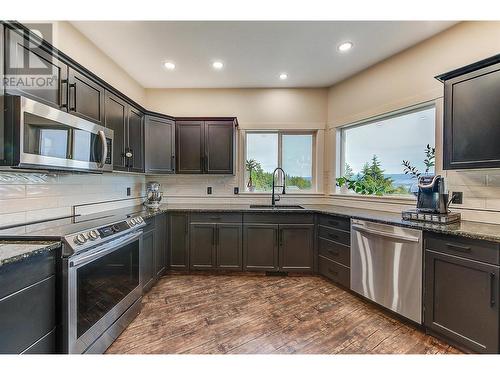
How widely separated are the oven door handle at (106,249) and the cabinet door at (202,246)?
0.99 metres

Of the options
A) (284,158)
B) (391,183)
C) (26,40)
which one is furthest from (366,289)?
(26,40)

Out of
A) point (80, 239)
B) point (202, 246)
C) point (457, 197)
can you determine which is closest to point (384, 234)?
point (457, 197)

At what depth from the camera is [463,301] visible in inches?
66.6

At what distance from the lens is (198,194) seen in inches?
148

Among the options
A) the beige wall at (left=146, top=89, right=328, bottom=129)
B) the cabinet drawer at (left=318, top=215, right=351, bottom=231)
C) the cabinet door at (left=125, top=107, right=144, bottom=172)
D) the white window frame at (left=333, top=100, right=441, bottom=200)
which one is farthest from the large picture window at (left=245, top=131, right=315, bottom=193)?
the cabinet door at (left=125, top=107, right=144, bottom=172)

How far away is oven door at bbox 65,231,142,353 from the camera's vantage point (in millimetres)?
1421

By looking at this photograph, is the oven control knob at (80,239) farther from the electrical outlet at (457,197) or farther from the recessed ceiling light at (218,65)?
the electrical outlet at (457,197)

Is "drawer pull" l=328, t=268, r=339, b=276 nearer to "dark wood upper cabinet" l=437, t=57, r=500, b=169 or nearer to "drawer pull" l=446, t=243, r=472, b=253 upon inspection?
"drawer pull" l=446, t=243, r=472, b=253

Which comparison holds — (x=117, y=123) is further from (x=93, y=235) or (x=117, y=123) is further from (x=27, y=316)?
(x=27, y=316)

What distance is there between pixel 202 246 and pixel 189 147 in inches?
57.7

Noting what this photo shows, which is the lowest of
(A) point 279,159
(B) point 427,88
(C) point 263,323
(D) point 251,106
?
(C) point 263,323

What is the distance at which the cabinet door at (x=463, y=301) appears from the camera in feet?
5.12
